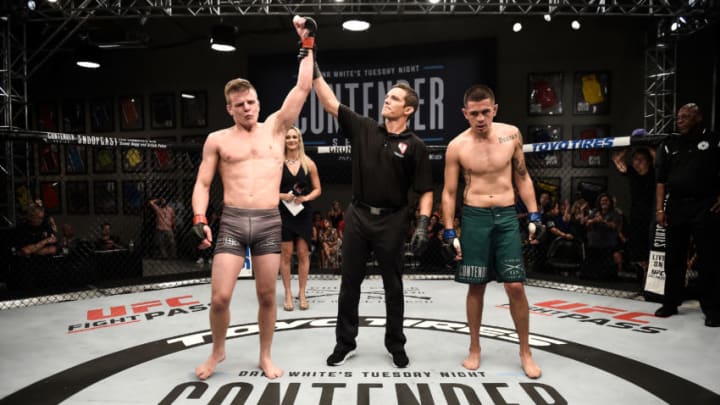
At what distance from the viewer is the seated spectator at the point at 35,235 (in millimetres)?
5617

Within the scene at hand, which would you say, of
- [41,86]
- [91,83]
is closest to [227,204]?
[91,83]

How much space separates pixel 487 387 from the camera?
2240 millimetres

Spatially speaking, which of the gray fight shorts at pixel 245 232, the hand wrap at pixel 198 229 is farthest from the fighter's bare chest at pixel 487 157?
the hand wrap at pixel 198 229

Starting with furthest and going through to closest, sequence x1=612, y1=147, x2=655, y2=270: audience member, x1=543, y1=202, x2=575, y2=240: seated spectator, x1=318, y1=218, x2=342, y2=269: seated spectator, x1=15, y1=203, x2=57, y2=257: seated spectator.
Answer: x1=318, y1=218, x2=342, y2=269: seated spectator, x1=543, y1=202, x2=575, y2=240: seated spectator, x1=15, y1=203, x2=57, y2=257: seated spectator, x1=612, y1=147, x2=655, y2=270: audience member

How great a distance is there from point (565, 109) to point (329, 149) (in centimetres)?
533

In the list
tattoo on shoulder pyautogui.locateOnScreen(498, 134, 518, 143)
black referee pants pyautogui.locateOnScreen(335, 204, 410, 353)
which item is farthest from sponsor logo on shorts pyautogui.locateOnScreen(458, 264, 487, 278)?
tattoo on shoulder pyautogui.locateOnScreen(498, 134, 518, 143)

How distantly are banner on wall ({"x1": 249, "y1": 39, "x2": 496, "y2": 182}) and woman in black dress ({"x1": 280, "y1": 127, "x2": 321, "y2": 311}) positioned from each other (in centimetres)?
450

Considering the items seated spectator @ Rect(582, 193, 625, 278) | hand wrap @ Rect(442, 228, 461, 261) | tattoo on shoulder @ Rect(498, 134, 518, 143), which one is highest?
tattoo on shoulder @ Rect(498, 134, 518, 143)

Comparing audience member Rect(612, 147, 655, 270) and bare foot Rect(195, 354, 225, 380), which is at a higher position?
audience member Rect(612, 147, 655, 270)

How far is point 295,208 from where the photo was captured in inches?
152

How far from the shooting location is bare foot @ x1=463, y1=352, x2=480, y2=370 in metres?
2.49

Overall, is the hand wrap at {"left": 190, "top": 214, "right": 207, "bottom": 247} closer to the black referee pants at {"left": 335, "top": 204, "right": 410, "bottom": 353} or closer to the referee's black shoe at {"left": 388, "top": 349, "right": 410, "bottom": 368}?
the black referee pants at {"left": 335, "top": 204, "right": 410, "bottom": 353}

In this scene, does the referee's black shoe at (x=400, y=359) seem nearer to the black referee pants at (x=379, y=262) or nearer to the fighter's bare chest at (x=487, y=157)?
the black referee pants at (x=379, y=262)

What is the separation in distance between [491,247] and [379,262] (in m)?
0.63
